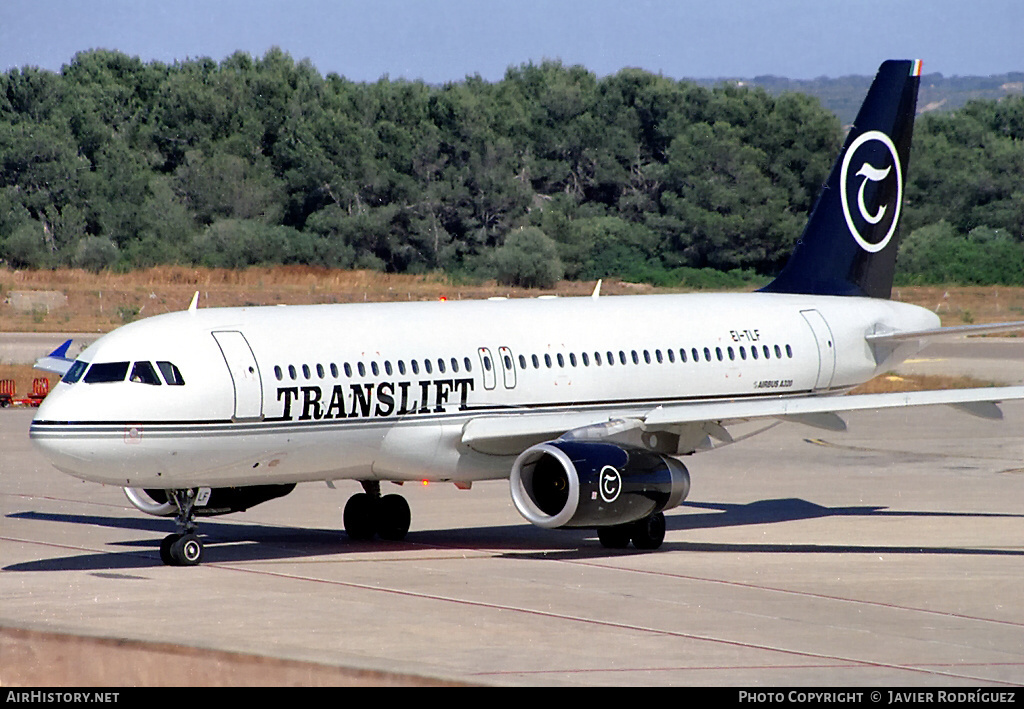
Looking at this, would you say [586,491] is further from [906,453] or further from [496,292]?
[496,292]

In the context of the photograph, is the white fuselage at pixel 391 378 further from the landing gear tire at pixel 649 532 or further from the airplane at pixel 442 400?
the landing gear tire at pixel 649 532

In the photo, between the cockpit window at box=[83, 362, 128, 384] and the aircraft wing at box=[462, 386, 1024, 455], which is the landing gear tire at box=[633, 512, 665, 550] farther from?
the cockpit window at box=[83, 362, 128, 384]

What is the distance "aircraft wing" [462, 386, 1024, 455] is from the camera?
24172mm

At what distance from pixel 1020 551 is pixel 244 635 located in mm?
12900

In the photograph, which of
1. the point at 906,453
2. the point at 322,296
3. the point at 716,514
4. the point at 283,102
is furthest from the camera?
the point at 283,102

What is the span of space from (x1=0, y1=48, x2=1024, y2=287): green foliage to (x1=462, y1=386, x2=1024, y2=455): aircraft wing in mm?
74422

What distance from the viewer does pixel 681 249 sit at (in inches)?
4301

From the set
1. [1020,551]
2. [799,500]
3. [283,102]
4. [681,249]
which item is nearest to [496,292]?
[681,249]

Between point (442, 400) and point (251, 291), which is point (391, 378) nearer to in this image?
point (442, 400)

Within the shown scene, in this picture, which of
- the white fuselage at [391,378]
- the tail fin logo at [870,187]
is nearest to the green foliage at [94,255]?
the tail fin logo at [870,187]

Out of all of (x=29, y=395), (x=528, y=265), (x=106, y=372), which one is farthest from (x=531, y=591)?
(x=528, y=265)

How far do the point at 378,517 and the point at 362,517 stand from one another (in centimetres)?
27

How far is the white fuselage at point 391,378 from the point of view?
22.2 metres
